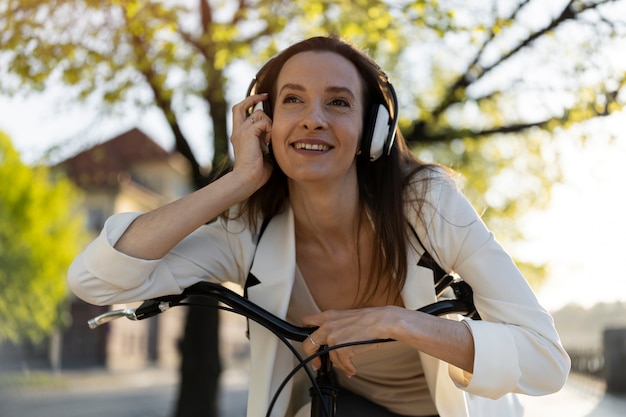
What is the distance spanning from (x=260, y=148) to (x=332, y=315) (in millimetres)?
725

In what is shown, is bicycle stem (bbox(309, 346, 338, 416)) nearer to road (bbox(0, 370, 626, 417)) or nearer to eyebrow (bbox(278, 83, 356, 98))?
eyebrow (bbox(278, 83, 356, 98))

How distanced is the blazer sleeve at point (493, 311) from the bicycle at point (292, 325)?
0.18ft

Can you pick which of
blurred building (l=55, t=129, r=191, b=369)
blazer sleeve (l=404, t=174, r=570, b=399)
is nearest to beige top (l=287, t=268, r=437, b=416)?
blazer sleeve (l=404, t=174, r=570, b=399)

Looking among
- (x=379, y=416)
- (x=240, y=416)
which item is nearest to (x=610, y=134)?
(x=379, y=416)

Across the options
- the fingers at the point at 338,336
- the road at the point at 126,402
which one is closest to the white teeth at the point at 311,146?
the fingers at the point at 338,336

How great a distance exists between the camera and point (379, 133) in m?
2.36

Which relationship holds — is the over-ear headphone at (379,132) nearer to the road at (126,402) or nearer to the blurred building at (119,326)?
the road at (126,402)

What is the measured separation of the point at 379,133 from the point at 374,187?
0.23 metres

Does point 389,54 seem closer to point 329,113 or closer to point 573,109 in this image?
point 573,109

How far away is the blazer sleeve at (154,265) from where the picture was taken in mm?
2152

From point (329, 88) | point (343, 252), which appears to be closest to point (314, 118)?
point (329, 88)

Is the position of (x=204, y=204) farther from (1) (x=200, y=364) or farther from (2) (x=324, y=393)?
(1) (x=200, y=364)

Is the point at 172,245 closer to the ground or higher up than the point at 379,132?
closer to the ground

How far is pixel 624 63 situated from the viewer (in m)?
5.35
